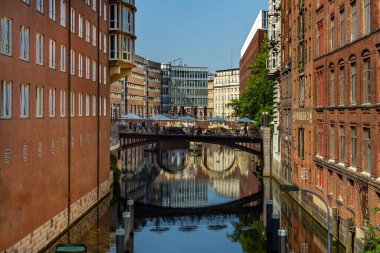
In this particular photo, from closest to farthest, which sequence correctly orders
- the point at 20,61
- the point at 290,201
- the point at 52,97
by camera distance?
the point at 20,61
the point at 52,97
the point at 290,201

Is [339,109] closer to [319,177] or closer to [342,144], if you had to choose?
[342,144]

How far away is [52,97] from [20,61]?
23.3 feet

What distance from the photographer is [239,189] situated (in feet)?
235

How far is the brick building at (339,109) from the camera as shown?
31.1m

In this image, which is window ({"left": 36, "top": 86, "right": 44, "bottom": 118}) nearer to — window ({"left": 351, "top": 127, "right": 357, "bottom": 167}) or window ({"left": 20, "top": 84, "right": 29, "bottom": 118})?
window ({"left": 20, "top": 84, "right": 29, "bottom": 118})

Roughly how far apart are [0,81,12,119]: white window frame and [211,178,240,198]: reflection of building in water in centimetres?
3898

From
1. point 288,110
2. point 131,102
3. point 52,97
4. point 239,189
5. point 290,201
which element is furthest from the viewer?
point 131,102

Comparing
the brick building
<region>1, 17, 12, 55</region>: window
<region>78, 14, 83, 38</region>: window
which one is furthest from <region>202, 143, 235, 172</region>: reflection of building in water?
<region>1, 17, 12, 55</region>: window

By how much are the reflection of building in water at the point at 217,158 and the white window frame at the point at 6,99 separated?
67272 millimetres

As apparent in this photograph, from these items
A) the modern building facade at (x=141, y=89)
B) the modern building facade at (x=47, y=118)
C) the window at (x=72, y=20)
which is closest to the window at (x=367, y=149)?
the modern building facade at (x=47, y=118)

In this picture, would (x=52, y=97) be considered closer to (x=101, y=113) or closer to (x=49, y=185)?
(x=49, y=185)

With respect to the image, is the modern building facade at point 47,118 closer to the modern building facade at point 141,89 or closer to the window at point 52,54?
the window at point 52,54

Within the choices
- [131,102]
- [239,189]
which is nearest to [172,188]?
[239,189]

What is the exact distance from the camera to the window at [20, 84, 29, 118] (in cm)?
3262
